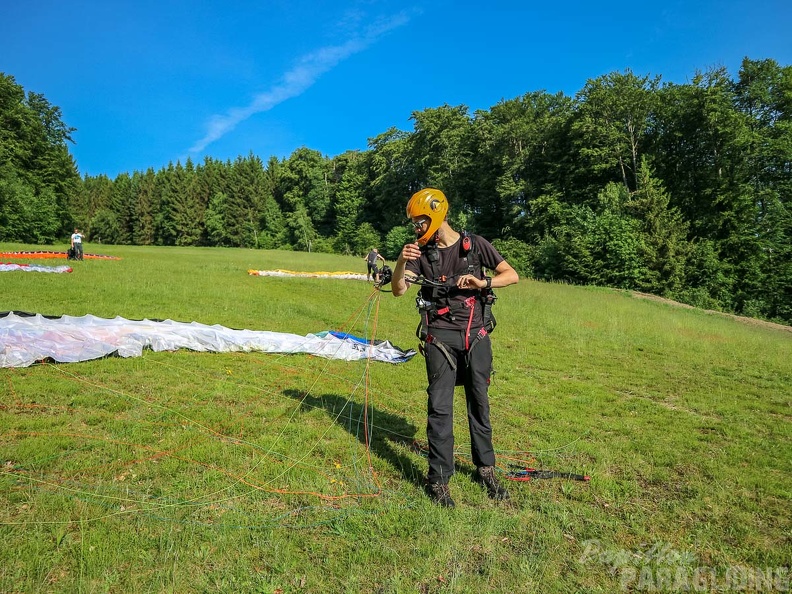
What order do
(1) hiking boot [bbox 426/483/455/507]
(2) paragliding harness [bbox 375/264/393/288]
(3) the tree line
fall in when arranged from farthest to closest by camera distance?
1. (3) the tree line
2. (2) paragliding harness [bbox 375/264/393/288]
3. (1) hiking boot [bbox 426/483/455/507]

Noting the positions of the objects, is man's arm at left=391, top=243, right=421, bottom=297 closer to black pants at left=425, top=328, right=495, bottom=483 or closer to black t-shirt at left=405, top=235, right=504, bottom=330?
black t-shirt at left=405, top=235, right=504, bottom=330

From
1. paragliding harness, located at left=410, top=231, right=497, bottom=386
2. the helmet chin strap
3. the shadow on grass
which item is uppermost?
the helmet chin strap

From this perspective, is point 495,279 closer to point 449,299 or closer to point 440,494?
point 449,299

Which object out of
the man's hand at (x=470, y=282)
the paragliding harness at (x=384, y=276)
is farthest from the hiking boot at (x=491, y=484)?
the paragliding harness at (x=384, y=276)

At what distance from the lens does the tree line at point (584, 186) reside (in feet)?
117

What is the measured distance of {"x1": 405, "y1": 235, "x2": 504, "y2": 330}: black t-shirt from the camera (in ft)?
14.3

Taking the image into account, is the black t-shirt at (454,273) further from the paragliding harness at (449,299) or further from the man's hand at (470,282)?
the man's hand at (470,282)

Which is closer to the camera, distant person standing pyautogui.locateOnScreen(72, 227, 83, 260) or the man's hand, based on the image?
the man's hand

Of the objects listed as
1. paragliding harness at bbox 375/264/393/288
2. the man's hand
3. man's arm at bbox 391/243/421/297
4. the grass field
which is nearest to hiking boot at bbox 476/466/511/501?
the grass field

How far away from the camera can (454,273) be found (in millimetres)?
4434

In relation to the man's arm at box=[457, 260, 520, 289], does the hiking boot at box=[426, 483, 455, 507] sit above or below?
below

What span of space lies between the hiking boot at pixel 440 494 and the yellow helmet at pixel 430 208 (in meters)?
2.26

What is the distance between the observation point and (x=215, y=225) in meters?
85.0

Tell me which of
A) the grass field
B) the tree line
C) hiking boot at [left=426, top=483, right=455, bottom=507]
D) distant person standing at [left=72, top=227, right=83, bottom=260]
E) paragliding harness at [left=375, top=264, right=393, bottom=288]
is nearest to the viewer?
the grass field
